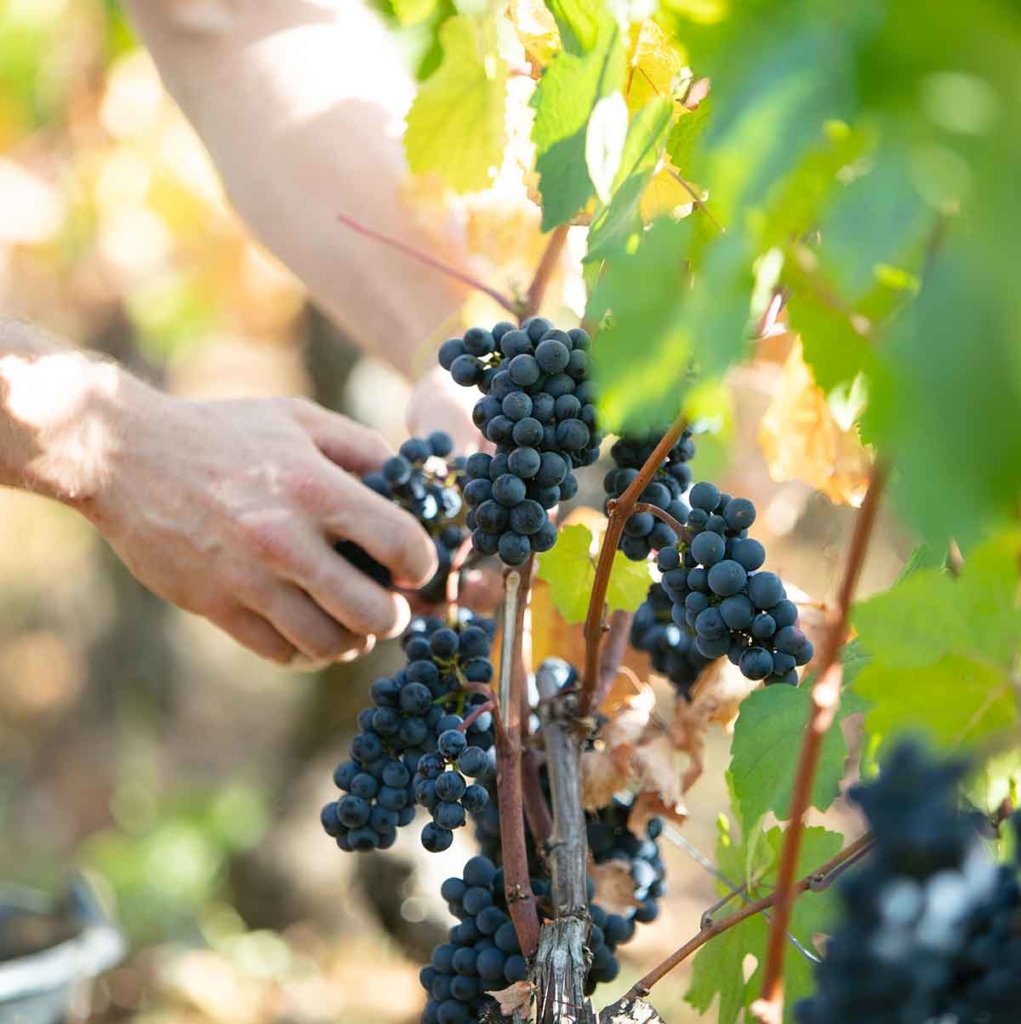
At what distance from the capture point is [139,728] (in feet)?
15.0

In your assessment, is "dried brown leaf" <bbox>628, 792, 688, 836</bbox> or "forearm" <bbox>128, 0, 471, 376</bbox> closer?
"dried brown leaf" <bbox>628, 792, 688, 836</bbox>

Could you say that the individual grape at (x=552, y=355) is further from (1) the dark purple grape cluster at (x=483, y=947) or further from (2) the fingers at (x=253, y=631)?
(2) the fingers at (x=253, y=631)

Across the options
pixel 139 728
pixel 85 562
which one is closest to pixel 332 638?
A: pixel 139 728

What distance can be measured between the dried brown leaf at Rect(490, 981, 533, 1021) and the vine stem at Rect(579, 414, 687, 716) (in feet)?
0.76

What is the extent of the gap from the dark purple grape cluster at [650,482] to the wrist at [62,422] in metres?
0.57

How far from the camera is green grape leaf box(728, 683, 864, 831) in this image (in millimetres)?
739

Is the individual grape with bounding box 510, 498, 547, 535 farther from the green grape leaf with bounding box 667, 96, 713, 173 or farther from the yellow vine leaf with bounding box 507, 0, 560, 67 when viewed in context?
the yellow vine leaf with bounding box 507, 0, 560, 67

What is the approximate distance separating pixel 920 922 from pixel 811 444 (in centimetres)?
72

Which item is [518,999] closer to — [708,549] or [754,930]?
[754,930]

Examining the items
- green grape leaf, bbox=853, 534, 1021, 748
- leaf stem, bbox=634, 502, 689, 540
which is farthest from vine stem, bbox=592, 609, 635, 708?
green grape leaf, bbox=853, 534, 1021, 748

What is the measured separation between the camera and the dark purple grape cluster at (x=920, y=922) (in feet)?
1.34

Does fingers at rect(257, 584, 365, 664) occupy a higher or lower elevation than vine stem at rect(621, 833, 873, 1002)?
higher

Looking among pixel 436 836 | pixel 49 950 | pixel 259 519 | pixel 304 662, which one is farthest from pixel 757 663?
pixel 49 950

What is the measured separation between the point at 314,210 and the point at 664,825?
103cm
